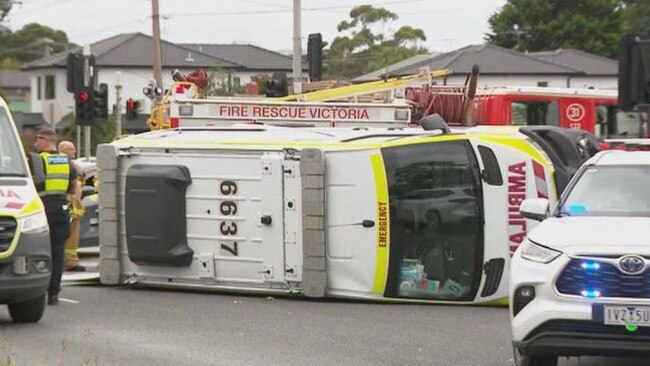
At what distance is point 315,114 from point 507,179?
4192mm

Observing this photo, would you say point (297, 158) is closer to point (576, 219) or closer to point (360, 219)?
point (360, 219)

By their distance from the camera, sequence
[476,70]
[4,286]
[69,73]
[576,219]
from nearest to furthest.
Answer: [576,219] → [4,286] → [476,70] → [69,73]

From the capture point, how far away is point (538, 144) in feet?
44.4

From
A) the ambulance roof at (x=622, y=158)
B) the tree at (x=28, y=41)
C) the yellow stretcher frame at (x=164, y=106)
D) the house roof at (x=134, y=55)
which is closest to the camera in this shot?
the ambulance roof at (x=622, y=158)

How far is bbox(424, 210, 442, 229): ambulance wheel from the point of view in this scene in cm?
1323

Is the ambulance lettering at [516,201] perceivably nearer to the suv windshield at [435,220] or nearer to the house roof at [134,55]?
the suv windshield at [435,220]

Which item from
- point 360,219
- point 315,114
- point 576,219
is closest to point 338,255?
point 360,219

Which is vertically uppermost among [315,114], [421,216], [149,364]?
[315,114]

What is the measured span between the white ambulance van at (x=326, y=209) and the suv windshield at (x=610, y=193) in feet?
11.4

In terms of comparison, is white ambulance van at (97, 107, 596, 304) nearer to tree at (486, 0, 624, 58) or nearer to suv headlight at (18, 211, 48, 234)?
suv headlight at (18, 211, 48, 234)

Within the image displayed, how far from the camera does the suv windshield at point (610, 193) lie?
9.13m

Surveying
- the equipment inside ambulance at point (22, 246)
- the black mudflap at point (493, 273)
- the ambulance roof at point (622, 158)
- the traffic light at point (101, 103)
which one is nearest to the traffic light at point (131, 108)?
the traffic light at point (101, 103)

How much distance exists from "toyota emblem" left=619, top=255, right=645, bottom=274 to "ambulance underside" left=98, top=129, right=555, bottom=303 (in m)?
5.13

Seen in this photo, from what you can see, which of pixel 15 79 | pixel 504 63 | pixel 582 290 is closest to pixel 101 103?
pixel 582 290
